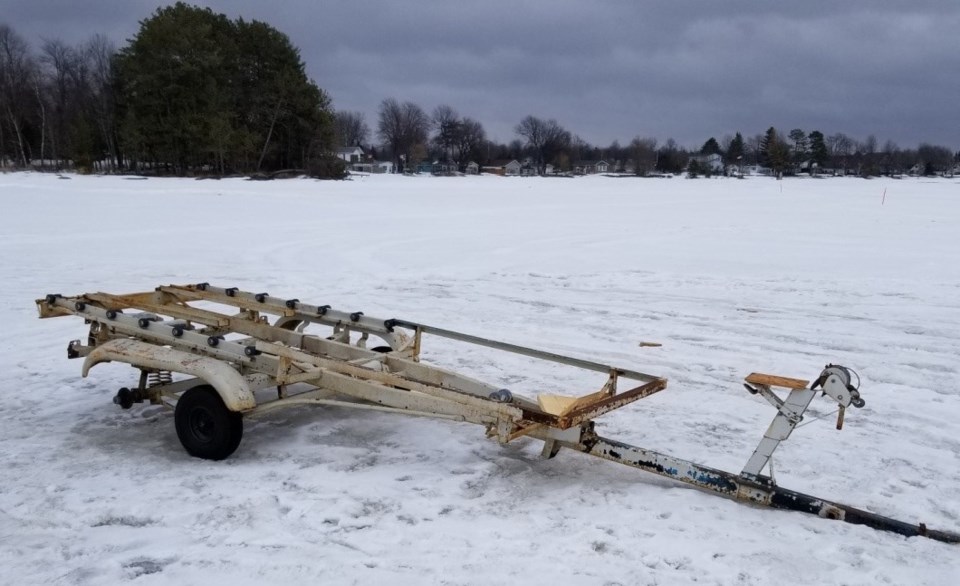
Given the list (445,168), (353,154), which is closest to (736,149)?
(445,168)

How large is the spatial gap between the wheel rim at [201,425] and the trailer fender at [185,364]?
254 mm

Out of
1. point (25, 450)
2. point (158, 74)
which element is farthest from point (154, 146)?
point (25, 450)

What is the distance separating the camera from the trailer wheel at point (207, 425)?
4477 millimetres

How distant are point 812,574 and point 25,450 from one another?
195 inches

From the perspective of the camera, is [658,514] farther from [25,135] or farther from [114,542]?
[25,135]

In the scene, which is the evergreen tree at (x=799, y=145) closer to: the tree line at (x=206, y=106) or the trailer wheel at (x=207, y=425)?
the tree line at (x=206, y=106)

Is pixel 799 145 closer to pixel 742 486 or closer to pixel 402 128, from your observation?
pixel 402 128

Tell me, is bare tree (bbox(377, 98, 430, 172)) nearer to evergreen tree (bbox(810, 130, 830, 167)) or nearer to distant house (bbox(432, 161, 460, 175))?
distant house (bbox(432, 161, 460, 175))

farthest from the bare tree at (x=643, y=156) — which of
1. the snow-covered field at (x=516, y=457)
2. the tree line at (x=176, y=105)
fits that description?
the snow-covered field at (x=516, y=457)

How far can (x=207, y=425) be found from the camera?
15.1 ft

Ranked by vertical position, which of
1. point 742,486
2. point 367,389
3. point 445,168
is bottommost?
point 742,486

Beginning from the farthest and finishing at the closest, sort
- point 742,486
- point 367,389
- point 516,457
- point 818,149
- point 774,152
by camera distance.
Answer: point 818,149 < point 774,152 < point 516,457 < point 367,389 < point 742,486

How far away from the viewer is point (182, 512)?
388cm

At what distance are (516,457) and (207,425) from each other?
2.09 metres
